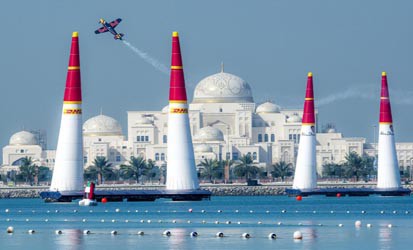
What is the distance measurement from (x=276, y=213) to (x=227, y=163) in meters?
79.6

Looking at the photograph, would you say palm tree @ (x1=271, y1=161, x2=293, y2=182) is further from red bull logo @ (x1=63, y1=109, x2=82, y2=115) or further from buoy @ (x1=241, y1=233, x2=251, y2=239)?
buoy @ (x1=241, y1=233, x2=251, y2=239)

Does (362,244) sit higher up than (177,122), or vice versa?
(177,122)

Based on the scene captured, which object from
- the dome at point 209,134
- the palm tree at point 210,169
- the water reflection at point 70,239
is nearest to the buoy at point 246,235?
the water reflection at point 70,239

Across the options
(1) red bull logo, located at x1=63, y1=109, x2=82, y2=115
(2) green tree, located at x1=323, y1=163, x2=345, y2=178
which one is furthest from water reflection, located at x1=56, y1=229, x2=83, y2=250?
(2) green tree, located at x1=323, y1=163, x2=345, y2=178

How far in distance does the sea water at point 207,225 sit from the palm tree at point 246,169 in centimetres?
5848

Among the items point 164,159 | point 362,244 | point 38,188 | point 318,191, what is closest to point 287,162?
point 164,159

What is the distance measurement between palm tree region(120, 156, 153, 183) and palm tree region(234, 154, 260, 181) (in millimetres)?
8959

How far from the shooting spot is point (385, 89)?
126438mm

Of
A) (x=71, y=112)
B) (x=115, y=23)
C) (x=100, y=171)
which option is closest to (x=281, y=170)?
(x=100, y=171)

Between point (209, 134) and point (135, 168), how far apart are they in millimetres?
20785

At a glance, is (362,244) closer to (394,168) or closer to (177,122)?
(177,122)

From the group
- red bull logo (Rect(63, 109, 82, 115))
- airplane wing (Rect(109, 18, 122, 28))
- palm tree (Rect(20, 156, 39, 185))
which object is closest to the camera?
red bull logo (Rect(63, 109, 82, 115))

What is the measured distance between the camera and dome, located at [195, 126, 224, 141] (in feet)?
644

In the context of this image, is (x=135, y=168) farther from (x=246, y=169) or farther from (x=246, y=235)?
(x=246, y=235)
